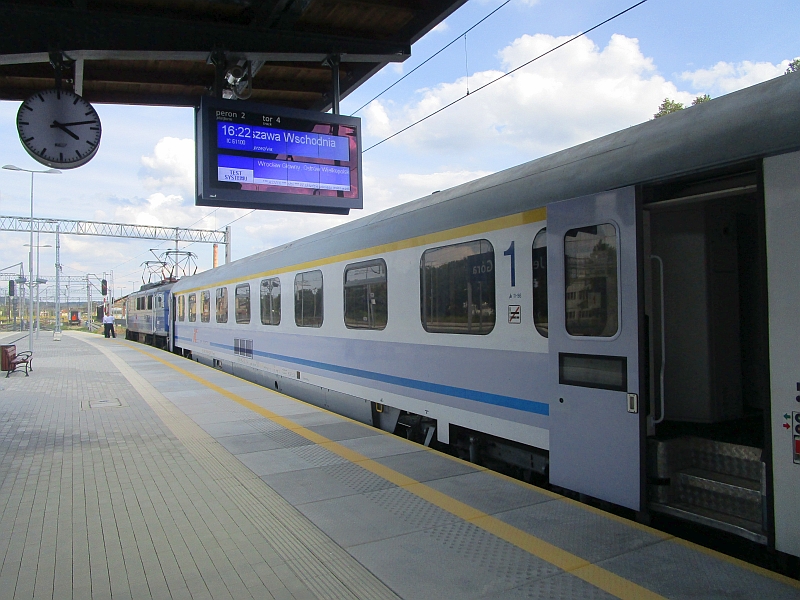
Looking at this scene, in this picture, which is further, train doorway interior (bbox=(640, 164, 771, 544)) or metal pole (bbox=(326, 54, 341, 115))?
metal pole (bbox=(326, 54, 341, 115))

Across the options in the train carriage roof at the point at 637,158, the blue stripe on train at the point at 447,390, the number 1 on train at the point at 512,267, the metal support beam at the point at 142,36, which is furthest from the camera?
the metal support beam at the point at 142,36

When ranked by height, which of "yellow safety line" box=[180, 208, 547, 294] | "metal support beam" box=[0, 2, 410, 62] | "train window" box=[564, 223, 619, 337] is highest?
"metal support beam" box=[0, 2, 410, 62]

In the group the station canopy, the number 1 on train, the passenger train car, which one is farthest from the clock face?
the number 1 on train

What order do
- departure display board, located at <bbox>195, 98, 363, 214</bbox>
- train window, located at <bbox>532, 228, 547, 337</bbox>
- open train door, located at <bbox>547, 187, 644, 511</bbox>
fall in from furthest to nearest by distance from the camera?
departure display board, located at <bbox>195, 98, 363, 214</bbox>
train window, located at <bbox>532, 228, 547, 337</bbox>
open train door, located at <bbox>547, 187, 644, 511</bbox>

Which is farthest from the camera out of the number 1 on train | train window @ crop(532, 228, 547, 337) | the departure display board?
the departure display board

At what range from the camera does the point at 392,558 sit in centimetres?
379

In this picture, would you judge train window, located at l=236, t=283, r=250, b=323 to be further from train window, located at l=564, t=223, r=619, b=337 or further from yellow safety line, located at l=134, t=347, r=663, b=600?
train window, located at l=564, t=223, r=619, b=337

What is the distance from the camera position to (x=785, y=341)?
3.26 metres

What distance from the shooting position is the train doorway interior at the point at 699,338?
414 centimetres

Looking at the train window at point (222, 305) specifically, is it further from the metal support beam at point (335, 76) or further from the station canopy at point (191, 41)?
the metal support beam at point (335, 76)

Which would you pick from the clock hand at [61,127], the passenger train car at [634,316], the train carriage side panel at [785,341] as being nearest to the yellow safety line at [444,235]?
the passenger train car at [634,316]

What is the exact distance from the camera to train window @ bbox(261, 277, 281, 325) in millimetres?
11375

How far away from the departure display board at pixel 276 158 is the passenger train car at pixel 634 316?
4.94ft

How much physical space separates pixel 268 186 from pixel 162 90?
236cm
